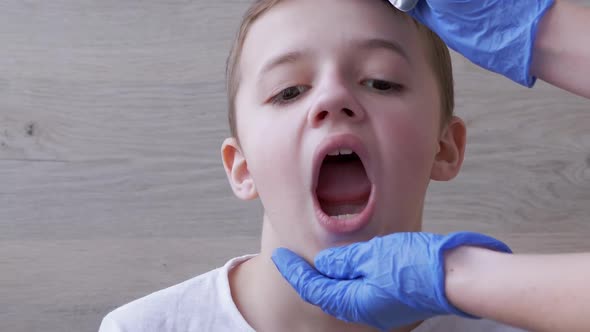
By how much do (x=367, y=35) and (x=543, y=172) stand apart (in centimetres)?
78

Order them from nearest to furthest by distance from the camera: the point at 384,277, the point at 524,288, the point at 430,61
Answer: the point at 524,288
the point at 384,277
the point at 430,61

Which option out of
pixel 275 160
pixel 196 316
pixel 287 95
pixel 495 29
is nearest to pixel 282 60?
pixel 287 95

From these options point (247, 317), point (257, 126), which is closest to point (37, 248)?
point (247, 317)

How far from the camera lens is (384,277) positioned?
949 mm

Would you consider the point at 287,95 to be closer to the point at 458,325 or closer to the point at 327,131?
the point at 327,131

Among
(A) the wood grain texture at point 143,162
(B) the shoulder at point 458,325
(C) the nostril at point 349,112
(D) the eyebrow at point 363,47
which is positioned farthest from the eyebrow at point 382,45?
(A) the wood grain texture at point 143,162

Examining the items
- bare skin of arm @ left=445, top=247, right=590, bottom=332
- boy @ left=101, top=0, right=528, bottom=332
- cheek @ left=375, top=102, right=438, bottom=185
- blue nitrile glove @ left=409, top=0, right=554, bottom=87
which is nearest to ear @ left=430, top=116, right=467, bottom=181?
boy @ left=101, top=0, right=528, bottom=332

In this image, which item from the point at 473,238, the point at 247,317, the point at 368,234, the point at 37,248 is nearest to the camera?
the point at 473,238

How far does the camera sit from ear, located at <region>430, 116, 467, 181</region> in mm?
1241

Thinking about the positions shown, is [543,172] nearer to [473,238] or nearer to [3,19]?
[473,238]

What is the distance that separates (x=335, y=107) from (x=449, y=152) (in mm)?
300

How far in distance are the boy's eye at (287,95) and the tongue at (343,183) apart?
123 millimetres

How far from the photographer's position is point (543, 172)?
1692 millimetres

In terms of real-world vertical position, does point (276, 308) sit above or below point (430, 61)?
below
